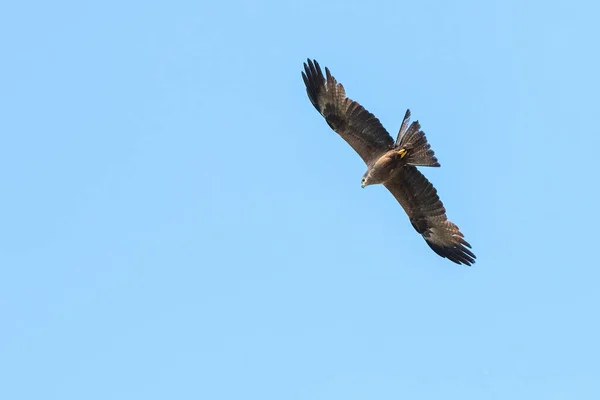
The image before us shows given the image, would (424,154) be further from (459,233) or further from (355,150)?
(459,233)

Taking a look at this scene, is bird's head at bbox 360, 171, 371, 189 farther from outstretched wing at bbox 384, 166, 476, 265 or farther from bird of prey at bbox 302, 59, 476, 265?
outstretched wing at bbox 384, 166, 476, 265

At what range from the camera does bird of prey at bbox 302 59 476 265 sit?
664 inches

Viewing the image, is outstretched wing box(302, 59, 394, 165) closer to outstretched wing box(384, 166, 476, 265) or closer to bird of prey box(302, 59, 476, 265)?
→ bird of prey box(302, 59, 476, 265)

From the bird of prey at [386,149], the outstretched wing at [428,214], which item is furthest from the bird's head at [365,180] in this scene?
the outstretched wing at [428,214]

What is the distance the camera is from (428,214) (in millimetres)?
18391

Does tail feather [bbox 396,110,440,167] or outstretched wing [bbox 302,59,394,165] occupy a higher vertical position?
outstretched wing [bbox 302,59,394,165]

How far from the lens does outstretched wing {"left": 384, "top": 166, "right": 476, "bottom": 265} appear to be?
58.3 ft

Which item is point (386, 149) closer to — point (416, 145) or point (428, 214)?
point (416, 145)

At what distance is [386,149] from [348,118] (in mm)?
799

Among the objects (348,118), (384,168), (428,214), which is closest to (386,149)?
(384,168)

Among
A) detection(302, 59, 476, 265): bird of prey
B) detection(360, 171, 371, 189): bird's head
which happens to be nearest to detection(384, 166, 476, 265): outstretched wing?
detection(302, 59, 476, 265): bird of prey

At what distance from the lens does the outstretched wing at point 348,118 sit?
681 inches

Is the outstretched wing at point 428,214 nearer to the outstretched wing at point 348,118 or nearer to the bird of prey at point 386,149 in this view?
the bird of prey at point 386,149

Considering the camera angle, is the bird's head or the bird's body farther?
the bird's head
